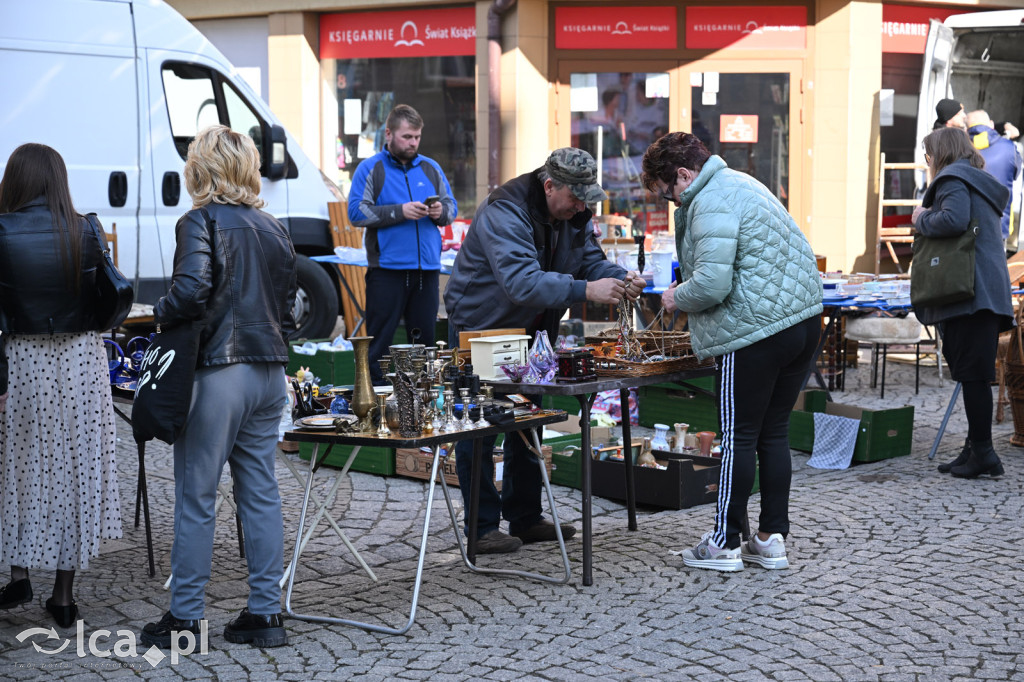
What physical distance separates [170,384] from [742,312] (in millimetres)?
2263

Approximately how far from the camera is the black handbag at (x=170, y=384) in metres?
4.05

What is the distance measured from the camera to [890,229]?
46.2 feet

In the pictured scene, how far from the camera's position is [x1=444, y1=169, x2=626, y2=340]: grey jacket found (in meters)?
5.07

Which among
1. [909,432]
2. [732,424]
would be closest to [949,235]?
[909,432]

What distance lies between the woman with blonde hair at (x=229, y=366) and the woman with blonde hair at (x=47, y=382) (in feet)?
2.00

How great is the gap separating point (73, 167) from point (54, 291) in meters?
5.30

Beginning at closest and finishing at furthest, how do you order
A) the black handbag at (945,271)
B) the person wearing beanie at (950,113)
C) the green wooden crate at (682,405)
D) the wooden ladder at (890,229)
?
the black handbag at (945,271) → the green wooden crate at (682,405) → the person wearing beanie at (950,113) → the wooden ladder at (890,229)

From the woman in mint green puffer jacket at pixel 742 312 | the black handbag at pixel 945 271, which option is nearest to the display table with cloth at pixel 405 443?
the woman in mint green puffer jacket at pixel 742 312

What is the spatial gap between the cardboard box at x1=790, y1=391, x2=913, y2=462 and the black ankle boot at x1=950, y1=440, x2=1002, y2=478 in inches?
23.3

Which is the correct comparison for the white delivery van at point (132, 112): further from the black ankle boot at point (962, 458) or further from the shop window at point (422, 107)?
the black ankle boot at point (962, 458)

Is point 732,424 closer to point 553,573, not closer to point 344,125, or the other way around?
point 553,573

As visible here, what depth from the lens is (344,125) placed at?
15.7 meters

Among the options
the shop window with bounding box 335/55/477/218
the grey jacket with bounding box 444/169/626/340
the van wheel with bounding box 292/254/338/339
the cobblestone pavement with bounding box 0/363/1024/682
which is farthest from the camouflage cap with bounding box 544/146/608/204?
the shop window with bounding box 335/55/477/218

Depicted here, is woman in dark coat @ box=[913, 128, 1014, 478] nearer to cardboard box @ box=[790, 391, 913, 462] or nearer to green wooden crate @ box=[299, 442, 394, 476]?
cardboard box @ box=[790, 391, 913, 462]
